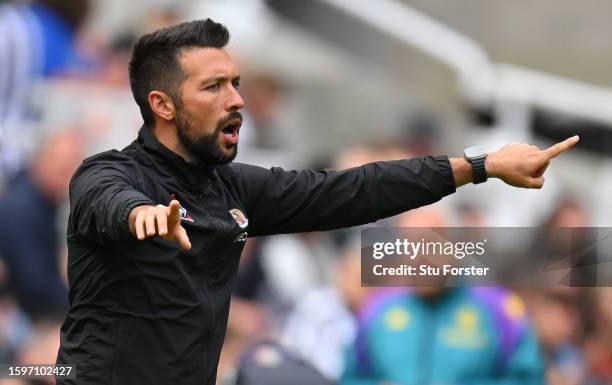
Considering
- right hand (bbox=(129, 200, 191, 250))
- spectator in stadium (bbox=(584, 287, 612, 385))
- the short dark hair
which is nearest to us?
right hand (bbox=(129, 200, 191, 250))

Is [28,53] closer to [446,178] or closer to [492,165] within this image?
[446,178]

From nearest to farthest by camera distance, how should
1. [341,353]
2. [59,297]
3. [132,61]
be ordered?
[132,61]
[341,353]
[59,297]

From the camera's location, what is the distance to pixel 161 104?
3.67m

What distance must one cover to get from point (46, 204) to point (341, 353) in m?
1.78

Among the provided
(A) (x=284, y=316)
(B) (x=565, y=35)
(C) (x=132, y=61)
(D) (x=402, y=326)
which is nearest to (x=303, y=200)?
(C) (x=132, y=61)

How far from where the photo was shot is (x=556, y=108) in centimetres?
649

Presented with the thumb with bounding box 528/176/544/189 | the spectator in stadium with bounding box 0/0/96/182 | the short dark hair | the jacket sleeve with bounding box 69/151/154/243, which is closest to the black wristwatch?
the thumb with bounding box 528/176/544/189

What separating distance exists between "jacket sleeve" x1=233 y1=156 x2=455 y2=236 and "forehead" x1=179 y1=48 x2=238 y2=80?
373mm

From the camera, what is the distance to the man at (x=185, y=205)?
337 centimetres

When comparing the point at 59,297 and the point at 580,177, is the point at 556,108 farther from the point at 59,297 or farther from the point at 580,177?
the point at 59,297

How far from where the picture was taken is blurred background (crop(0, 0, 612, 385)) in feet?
19.9

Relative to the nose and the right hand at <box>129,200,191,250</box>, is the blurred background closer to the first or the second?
the nose

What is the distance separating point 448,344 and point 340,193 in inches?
65.6

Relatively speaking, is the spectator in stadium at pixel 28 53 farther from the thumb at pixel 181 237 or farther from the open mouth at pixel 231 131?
the thumb at pixel 181 237
